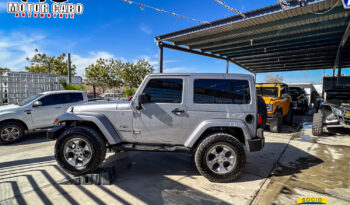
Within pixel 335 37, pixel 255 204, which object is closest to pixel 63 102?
pixel 255 204

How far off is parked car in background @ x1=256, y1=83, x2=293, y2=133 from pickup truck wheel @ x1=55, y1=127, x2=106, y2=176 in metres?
5.91

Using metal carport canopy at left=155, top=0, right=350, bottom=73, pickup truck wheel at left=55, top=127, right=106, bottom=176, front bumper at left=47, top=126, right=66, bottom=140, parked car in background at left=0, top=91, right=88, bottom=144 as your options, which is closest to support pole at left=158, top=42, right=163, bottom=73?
metal carport canopy at left=155, top=0, right=350, bottom=73

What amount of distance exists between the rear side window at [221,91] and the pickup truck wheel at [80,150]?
192 cm

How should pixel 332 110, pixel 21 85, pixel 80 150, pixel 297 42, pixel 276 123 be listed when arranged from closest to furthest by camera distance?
pixel 80 150 → pixel 332 110 → pixel 276 123 → pixel 297 42 → pixel 21 85

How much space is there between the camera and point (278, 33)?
915 cm

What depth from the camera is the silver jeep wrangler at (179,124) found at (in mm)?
3176

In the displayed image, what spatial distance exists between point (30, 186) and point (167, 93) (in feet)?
8.97

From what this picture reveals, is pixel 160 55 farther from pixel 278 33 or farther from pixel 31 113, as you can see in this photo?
pixel 31 113

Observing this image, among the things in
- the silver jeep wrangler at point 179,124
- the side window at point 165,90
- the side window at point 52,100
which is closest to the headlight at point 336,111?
the silver jeep wrangler at point 179,124

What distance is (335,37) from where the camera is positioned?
969 centimetres

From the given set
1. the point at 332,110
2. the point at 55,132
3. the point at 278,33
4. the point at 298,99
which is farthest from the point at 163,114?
the point at 298,99

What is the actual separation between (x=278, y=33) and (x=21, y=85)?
15074mm

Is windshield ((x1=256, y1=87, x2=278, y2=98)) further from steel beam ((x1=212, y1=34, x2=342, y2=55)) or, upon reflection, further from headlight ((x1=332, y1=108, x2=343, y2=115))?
steel beam ((x1=212, y1=34, x2=342, y2=55))

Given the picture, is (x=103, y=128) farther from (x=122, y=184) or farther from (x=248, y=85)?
(x=248, y=85)
